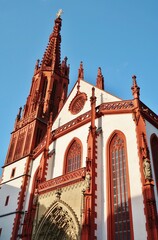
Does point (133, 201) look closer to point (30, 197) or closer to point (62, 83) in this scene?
point (30, 197)

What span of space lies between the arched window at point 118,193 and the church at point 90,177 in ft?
0.09

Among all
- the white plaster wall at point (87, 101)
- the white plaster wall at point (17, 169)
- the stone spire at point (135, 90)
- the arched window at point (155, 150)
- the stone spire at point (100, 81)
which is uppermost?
the stone spire at point (100, 81)

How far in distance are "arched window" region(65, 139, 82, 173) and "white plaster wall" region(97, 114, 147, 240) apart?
2.39m

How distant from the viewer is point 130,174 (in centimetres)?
1395

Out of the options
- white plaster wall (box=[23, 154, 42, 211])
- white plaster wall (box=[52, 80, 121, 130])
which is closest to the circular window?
white plaster wall (box=[52, 80, 121, 130])

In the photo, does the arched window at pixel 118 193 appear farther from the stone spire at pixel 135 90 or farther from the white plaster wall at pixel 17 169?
the white plaster wall at pixel 17 169

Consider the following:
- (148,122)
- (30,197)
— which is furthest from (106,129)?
(30,197)

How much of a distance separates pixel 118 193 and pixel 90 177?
1.75 meters

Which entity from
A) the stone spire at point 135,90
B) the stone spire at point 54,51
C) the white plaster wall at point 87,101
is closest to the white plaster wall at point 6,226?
the white plaster wall at point 87,101

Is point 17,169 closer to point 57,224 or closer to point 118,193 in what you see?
point 57,224

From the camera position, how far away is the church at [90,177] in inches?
511

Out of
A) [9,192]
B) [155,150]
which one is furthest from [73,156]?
[9,192]

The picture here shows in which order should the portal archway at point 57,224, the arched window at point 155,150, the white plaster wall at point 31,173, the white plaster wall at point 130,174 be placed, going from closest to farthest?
the white plaster wall at point 130,174
the portal archway at point 57,224
the arched window at point 155,150
the white plaster wall at point 31,173

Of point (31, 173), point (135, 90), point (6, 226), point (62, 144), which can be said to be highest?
point (135, 90)
